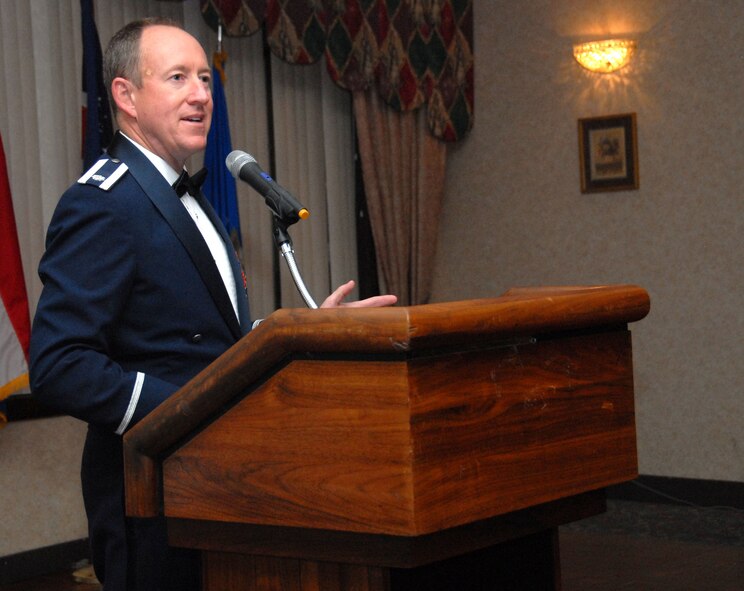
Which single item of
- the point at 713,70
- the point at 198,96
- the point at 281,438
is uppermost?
the point at 713,70

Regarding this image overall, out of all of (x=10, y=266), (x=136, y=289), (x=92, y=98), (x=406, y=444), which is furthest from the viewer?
(x=92, y=98)

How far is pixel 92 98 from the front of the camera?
15.7ft

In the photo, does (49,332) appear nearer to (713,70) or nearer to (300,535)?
(300,535)

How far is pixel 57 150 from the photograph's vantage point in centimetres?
484

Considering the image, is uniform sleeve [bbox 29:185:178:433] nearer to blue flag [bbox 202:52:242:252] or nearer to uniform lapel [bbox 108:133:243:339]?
uniform lapel [bbox 108:133:243:339]

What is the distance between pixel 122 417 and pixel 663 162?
16.4 feet

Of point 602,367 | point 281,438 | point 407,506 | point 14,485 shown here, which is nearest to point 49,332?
point 281,438

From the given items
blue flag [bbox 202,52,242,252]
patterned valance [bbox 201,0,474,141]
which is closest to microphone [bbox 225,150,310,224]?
blue flag [bbox 202,52,242,252]

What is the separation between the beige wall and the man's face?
4.59 meters

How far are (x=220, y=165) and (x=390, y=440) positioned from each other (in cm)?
425

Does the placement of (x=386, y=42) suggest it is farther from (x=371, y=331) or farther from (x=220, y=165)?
(x=371, y=331)

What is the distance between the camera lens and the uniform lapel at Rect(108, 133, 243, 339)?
1726 millimetres

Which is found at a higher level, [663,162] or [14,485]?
[663,162]

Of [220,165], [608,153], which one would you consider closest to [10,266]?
[220,165]
